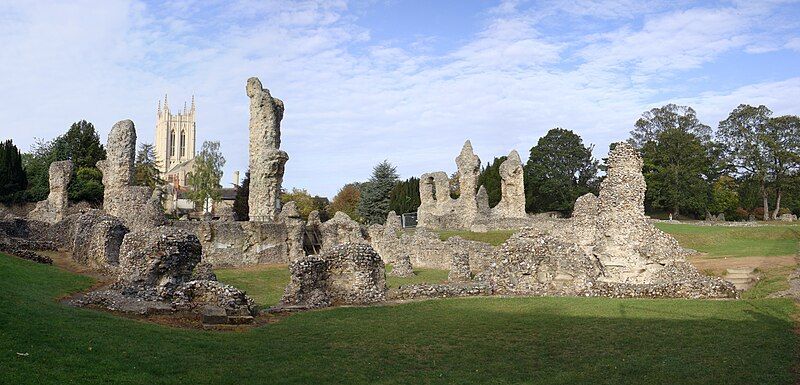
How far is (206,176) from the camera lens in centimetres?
8200

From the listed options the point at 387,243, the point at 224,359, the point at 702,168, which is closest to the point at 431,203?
the point at 387,243

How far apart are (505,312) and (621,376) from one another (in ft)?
22.8

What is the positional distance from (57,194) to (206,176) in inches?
1563

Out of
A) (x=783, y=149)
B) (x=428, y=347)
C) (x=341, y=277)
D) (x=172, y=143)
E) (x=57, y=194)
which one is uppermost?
(x=172, y=143)

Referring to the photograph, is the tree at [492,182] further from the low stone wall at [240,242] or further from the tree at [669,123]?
the low stone wall at [240,242]

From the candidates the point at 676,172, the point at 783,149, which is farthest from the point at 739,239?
the point at 783,149

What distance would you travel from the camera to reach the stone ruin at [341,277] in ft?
66.1

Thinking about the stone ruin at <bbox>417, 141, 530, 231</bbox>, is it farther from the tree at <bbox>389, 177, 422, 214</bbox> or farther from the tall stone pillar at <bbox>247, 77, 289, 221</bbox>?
the tree at <bbox>389, 177, 422, 214</bbox>

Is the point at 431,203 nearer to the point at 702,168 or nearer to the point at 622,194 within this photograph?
the point at 702,168

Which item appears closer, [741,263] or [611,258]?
[611,258]

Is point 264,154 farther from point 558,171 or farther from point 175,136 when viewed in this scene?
point 175,136

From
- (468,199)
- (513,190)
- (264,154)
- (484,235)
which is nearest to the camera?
(264,154)

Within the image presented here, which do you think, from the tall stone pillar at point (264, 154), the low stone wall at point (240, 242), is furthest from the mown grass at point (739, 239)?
the tall stone pillar at point (264, 154)

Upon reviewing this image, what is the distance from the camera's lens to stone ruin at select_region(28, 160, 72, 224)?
42.0 m
